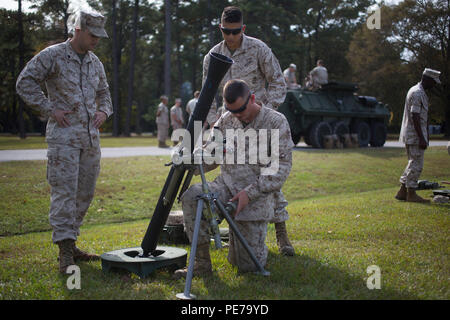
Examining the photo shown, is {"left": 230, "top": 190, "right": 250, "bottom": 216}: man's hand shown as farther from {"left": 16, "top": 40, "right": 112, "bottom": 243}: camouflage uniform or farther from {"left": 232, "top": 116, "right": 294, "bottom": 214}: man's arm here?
{"left": 16, "top": 40, "right": 112, "bottom": 243}: camouflage uniform

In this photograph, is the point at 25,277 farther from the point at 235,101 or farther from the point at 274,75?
the point at 274,75

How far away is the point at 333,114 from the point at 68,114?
18863 mm

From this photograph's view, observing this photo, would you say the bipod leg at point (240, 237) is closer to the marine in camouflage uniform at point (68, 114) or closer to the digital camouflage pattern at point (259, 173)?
the digital camouflage pattern at point (259, 173)

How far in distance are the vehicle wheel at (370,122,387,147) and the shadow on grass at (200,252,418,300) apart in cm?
2106

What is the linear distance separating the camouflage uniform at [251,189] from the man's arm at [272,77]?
0.94 m

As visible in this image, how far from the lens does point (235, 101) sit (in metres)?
4.11

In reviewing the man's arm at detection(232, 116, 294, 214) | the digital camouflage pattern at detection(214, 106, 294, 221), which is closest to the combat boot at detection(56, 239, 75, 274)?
the digital camouflage pattern at detection(214, 106, 294, 221)

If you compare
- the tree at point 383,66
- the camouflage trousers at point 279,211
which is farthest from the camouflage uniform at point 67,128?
the tree at point 383,66

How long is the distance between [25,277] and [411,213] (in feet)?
18.9

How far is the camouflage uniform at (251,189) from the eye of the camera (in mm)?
4270

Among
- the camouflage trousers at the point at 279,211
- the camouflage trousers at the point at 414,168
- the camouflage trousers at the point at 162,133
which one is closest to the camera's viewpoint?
the camouflage trousers at the point at 279,211

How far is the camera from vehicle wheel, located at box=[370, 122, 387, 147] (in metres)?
24.6

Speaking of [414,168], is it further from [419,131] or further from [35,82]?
[35,82]

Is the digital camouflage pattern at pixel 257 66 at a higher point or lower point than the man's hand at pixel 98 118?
higher
